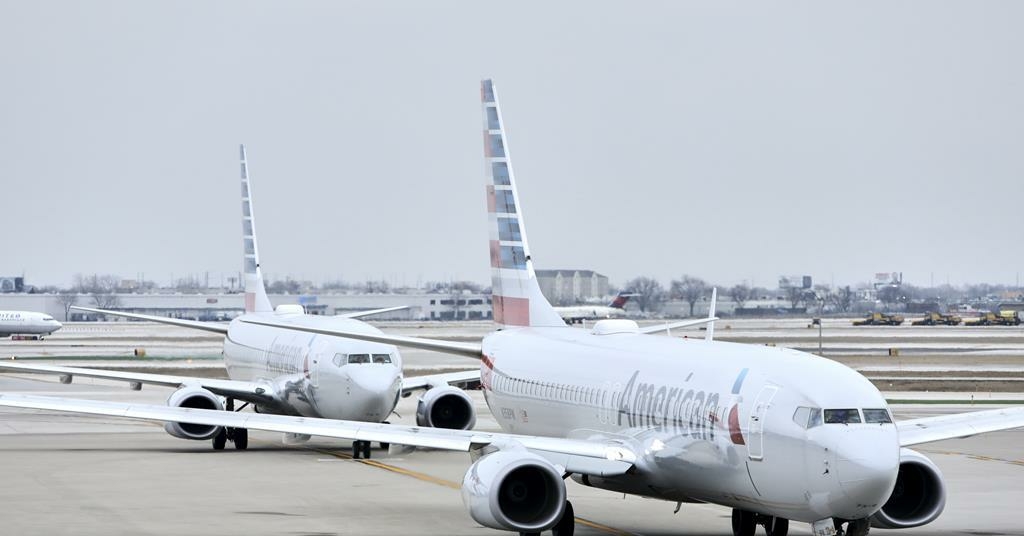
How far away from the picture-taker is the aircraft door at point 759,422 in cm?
2109

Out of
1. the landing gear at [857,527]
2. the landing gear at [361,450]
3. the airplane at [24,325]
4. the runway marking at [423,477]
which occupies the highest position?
the airplane at [24,325]

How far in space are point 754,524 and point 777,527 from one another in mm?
1117

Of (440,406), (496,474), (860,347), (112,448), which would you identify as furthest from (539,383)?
(860,347)

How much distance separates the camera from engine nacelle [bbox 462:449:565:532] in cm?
2212

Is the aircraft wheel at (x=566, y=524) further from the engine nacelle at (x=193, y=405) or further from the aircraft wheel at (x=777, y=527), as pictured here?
the engine nacelle at (x=193, y=405)

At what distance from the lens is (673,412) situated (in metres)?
23.7

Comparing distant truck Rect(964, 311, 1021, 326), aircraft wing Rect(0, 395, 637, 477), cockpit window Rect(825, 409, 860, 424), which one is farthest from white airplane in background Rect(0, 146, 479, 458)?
distant truck Rect(964, 311, 1021, 326)

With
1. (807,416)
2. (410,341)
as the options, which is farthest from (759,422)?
(410,341)

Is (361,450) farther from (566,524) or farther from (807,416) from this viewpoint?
(807,416)

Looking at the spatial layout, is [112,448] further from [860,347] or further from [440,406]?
[860,347]

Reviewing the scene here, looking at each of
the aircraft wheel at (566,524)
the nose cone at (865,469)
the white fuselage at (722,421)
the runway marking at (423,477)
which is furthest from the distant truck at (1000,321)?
the nose cone at (865,469)

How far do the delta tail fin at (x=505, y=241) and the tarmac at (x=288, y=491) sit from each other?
4.10 m

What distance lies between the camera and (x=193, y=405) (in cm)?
4125

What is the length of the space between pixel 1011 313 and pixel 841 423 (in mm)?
168590
